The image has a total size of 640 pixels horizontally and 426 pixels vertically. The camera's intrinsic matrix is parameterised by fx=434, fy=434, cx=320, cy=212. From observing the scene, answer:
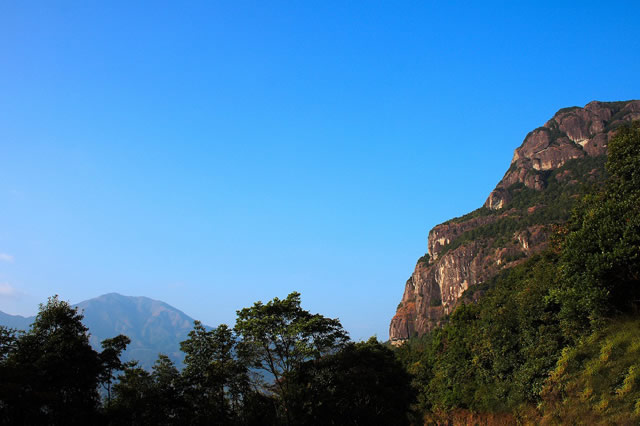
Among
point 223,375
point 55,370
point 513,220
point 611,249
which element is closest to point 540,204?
point 513,220

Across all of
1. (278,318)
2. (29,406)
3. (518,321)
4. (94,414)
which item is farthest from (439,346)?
(29,406)

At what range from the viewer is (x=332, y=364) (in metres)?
28.9

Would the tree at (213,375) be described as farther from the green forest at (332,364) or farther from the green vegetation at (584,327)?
the green vegetation at (584,327)

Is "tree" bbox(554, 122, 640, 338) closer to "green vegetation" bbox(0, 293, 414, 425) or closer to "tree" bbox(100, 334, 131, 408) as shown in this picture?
"green vegetation" bbox(0, 293, 414, 425)

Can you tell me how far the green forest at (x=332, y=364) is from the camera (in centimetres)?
2141

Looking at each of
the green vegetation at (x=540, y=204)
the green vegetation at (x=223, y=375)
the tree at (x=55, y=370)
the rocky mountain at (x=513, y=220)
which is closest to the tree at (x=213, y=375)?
the green vegetation at (x=223, y=375)

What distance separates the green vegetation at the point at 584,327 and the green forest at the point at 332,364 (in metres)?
0.09

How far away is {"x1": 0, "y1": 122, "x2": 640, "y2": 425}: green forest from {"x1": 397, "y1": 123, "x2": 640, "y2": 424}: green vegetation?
3.4 inches

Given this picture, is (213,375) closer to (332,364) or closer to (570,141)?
(332,364)

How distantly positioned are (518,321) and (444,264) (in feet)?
455

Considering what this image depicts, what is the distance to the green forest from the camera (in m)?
21.4

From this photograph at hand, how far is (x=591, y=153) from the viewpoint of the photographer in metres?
170

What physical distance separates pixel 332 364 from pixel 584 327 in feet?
55.0

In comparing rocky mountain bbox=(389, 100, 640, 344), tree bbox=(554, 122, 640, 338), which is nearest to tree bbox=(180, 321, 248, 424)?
tree bbox=(554, 122, 640, 338)
